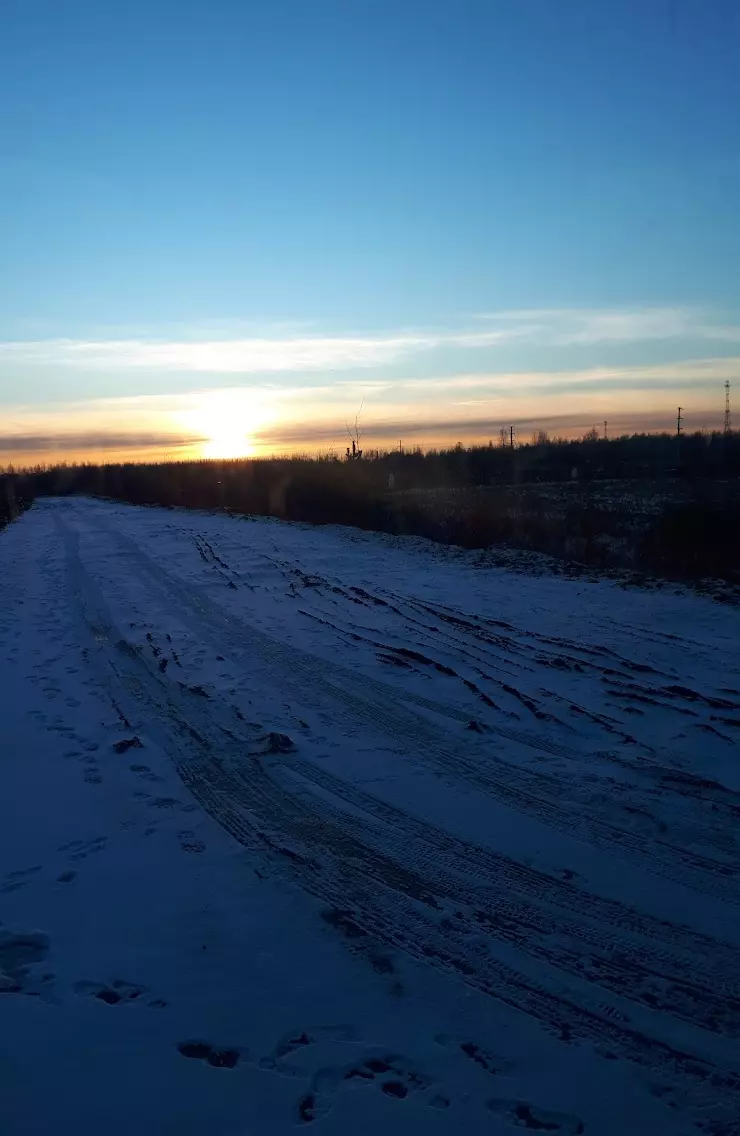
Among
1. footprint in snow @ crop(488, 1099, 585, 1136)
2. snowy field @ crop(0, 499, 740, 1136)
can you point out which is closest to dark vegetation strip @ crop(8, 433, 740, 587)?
snowy field @ crop(0, 499, 740, 1136)

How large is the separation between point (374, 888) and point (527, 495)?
1159 inches

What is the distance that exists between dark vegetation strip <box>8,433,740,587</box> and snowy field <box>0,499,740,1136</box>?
633 cm

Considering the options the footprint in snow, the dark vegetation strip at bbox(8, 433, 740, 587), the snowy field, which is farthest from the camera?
the dark vegetation strip at bbox(8, 433, 740, 587)

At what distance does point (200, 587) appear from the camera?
1309cm

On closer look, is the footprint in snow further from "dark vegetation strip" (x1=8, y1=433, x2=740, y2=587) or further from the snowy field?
"dark vegetation strip" (x1=8, y1=433, x2=740, y2=587)

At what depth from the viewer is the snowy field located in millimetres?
2898

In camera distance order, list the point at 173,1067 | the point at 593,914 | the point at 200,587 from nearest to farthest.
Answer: the point at 173,1067
the point at 593,914
the point at 200,587

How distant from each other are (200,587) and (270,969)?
32.6ft

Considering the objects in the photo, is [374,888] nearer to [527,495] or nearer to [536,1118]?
[536,1118]

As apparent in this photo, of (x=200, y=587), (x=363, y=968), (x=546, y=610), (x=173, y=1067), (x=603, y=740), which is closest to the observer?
(x=173, y=1067)

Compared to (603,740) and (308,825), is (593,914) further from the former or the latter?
(603,740)

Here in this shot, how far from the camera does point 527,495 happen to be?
32.5 m

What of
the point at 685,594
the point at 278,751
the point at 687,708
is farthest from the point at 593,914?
the point at 685,594

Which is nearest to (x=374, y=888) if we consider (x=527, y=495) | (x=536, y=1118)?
(x=536, y=1118)
